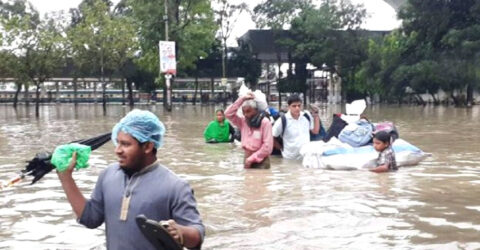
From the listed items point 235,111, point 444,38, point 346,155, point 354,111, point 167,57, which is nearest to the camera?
point 235,111

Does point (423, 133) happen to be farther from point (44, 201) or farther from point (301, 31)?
point (301, 31)

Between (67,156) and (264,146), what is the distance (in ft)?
21.1

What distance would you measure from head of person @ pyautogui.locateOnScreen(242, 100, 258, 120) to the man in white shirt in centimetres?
147

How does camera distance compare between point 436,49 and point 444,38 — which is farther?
point 436,49

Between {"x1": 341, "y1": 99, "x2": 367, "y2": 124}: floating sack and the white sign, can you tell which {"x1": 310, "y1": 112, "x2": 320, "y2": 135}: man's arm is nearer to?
{"x1": 341, "y1": 99, "x2": 367, "y2": 124}: floating sack

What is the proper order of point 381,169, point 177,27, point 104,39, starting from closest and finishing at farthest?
point 381,169 < point 177,27 < point 104,39

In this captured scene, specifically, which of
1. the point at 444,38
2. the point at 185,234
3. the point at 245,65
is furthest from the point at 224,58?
the point at 185,234

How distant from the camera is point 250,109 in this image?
9352 millimetres

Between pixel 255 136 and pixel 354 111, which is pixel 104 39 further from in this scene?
pixel 255 136

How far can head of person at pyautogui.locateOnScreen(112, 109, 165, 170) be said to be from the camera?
9.95 feet

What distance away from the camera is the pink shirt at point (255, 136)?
31.0 ft

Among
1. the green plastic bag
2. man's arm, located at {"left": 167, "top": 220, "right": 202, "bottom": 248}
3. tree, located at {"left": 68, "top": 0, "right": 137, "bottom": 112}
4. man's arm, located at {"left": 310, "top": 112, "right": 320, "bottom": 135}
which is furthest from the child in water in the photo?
tree, located at {"left": 68, "top": 0, "right": 137, "bottom": 112}

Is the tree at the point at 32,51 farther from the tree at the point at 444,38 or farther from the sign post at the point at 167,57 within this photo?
the tree at the point at 444,38

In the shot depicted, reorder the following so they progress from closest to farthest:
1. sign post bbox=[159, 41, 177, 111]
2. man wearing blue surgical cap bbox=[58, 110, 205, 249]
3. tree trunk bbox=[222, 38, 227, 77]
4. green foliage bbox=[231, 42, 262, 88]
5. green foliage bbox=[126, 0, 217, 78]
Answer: man wearing blue surgical cap bbox=[58, 110, 205, 249] → sign post bbox=[159, 41, 177, 111] → green foliage bbox=[126, 0, 217, 78] → tree trunk bbox=[222, 38, 227, 77] → green foliage bbox=[231, 42, 262, 88]
